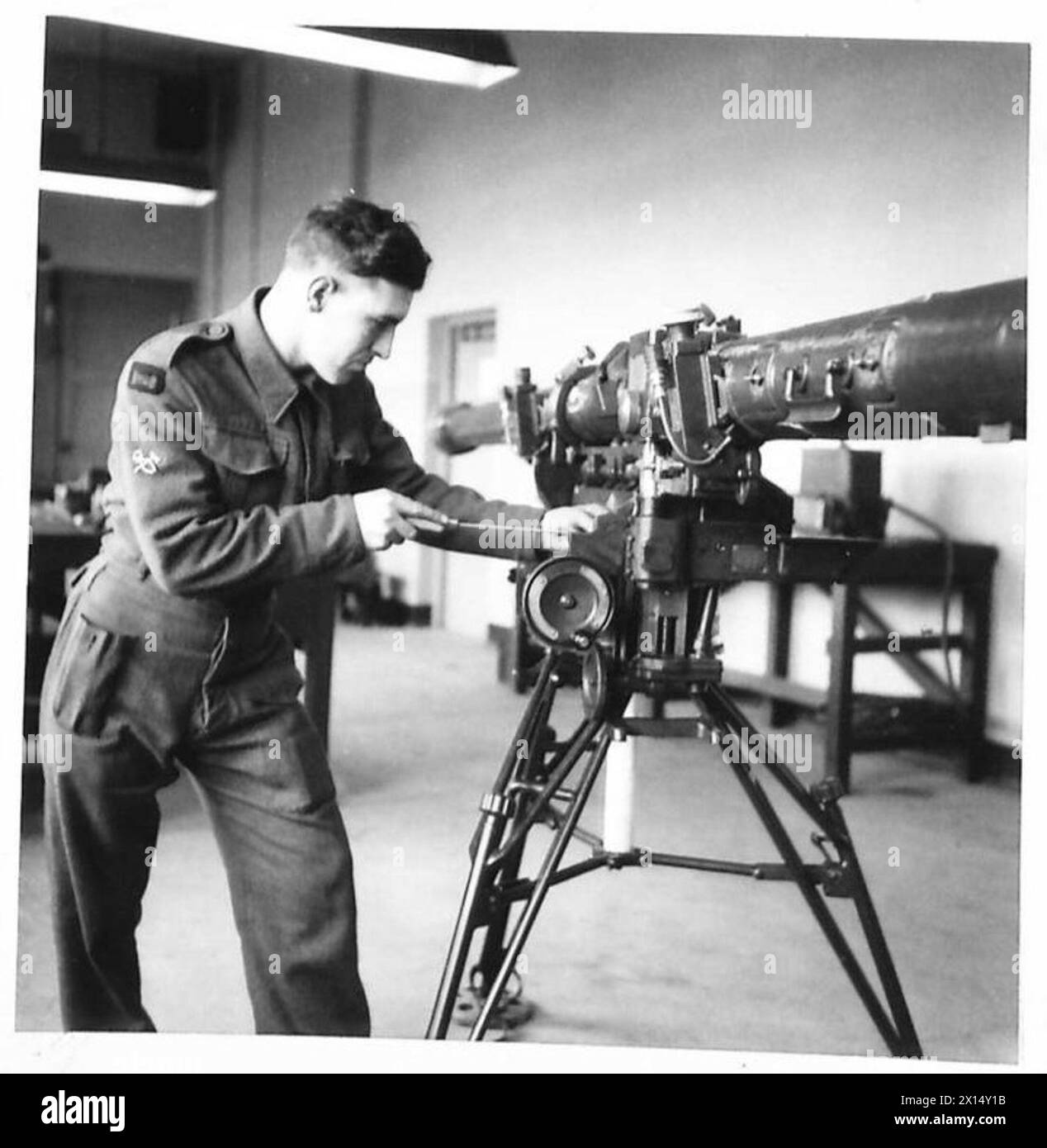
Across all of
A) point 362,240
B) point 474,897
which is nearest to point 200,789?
point 474,897

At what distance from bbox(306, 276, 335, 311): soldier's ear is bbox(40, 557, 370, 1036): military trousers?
1.40ft

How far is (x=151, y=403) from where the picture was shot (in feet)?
4.85

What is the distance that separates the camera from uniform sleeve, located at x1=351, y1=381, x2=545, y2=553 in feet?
5.88

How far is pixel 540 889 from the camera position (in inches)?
61.2

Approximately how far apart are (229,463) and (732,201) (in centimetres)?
340

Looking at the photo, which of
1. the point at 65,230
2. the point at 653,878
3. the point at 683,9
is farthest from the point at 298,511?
the point at 65,230

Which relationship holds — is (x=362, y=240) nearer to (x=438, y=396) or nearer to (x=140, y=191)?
(x=140, y=191)

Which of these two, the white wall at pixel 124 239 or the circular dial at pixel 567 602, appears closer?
the circular dial at pixel 567 602

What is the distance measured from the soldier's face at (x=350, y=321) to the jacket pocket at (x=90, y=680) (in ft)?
1.51

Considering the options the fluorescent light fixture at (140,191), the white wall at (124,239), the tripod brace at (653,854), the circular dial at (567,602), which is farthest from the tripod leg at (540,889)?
the white wall at (124,239)

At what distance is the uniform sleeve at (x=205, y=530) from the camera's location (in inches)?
55.8

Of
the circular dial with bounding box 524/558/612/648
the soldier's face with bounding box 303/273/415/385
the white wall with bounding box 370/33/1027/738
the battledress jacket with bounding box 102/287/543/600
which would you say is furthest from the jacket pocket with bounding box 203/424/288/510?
the white wall with bounding box 370/33/1027/738

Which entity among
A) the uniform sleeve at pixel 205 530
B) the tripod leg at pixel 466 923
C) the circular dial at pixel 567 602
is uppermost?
Result: the uniform sleeve at pixel 205 530

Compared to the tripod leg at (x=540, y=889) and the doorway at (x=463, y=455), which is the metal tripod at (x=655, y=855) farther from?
the doorway at (x=463, y=455)
